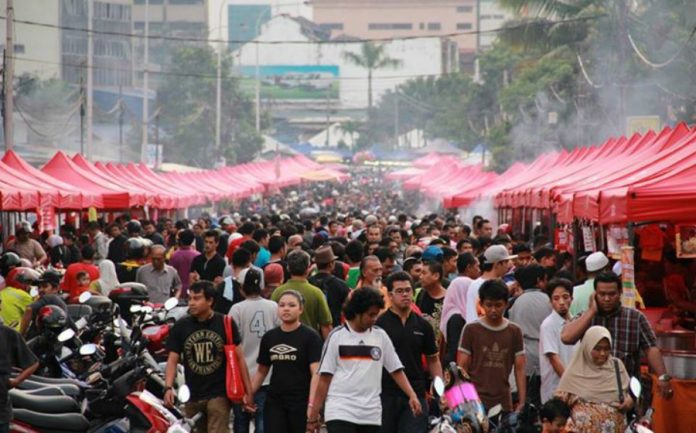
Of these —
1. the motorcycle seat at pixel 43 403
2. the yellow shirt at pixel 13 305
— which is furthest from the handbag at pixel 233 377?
the yellow shirt at pixel 13 305

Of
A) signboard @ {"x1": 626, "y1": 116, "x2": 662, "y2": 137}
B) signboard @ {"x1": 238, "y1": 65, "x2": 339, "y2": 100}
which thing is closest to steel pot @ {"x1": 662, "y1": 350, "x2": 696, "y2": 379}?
signboard @ {"x1": 626, "y1": 116, "x2": 662, "y2": 137}

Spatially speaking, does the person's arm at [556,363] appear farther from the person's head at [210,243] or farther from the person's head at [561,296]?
the person's head at [210,243]

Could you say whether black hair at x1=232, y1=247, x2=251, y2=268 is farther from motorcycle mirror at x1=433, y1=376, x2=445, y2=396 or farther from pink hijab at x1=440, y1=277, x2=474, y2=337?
motorcycle mirror at x1=433, y1=376, x2=445, y2=396

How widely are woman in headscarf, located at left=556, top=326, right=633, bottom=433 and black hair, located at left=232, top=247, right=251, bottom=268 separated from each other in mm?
5110

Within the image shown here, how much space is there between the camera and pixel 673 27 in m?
44.2

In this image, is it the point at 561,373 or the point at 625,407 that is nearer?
the point at 625,407

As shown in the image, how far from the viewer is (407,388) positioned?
1025 centimetres

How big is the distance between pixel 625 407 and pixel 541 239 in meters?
13.1

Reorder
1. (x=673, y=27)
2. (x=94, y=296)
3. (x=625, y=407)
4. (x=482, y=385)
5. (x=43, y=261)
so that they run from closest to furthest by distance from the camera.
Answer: (x=625, y=407) → (x=482, y=385) → (x=94, y=296) → (x=43, y=261) → (x=673, y=27)

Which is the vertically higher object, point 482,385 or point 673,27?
point 673,27

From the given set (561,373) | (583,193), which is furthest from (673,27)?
(561,373)

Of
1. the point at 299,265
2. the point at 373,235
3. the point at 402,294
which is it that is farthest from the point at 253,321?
the point at 373,235

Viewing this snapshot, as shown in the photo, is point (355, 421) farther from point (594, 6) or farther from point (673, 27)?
point (594, 6)

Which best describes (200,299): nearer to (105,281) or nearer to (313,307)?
(313,307)
